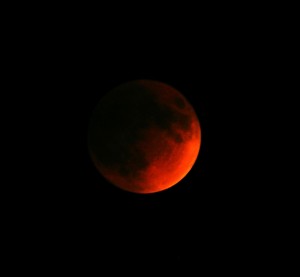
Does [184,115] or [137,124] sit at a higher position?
[184,115]

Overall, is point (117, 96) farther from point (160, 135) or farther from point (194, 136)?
point (194, 136)

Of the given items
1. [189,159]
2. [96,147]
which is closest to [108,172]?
[96,147]

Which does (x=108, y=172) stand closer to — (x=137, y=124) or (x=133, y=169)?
(x=133, y=169)

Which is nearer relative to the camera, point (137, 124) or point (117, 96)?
point (137, 124)

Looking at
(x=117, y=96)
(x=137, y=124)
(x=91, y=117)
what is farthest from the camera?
(x=91, y=117)

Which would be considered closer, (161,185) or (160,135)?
(160,135)

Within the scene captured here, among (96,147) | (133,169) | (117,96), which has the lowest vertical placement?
(133,169)

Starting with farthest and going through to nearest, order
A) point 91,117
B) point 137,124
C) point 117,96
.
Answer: point 91,117, point 117,96, point 137,124

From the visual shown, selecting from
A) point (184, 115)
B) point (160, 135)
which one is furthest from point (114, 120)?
point (184, 115)

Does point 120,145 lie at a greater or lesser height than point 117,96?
lesser
